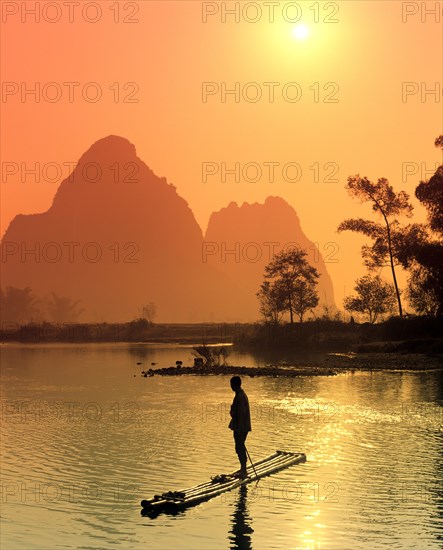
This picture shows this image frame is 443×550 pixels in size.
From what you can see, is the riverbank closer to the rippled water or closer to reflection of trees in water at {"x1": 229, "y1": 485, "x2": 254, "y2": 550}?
the rippled water

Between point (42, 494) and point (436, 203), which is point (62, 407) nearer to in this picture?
point (42, 494)

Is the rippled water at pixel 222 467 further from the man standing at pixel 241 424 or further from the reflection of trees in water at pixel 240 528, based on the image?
the man standing at pixel 241 424

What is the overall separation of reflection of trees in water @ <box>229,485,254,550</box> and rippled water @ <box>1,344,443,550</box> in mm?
46

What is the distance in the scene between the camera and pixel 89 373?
7394 cm

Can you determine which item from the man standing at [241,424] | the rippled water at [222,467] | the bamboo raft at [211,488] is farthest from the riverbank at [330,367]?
the man standing at [241,424]

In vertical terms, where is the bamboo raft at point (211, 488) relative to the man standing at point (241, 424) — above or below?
below

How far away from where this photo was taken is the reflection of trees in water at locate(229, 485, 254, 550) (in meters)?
19.8

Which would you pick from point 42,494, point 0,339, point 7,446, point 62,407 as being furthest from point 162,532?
point 0,339

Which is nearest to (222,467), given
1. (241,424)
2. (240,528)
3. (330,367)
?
(241,424)

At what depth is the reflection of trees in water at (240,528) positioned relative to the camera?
19.8 m

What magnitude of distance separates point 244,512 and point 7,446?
563 inches

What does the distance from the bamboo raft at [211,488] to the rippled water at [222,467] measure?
0.89ft

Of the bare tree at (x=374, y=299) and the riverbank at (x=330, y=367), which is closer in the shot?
the riverbank at (x=330, y=367)

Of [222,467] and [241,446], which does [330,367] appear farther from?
[241,446]
